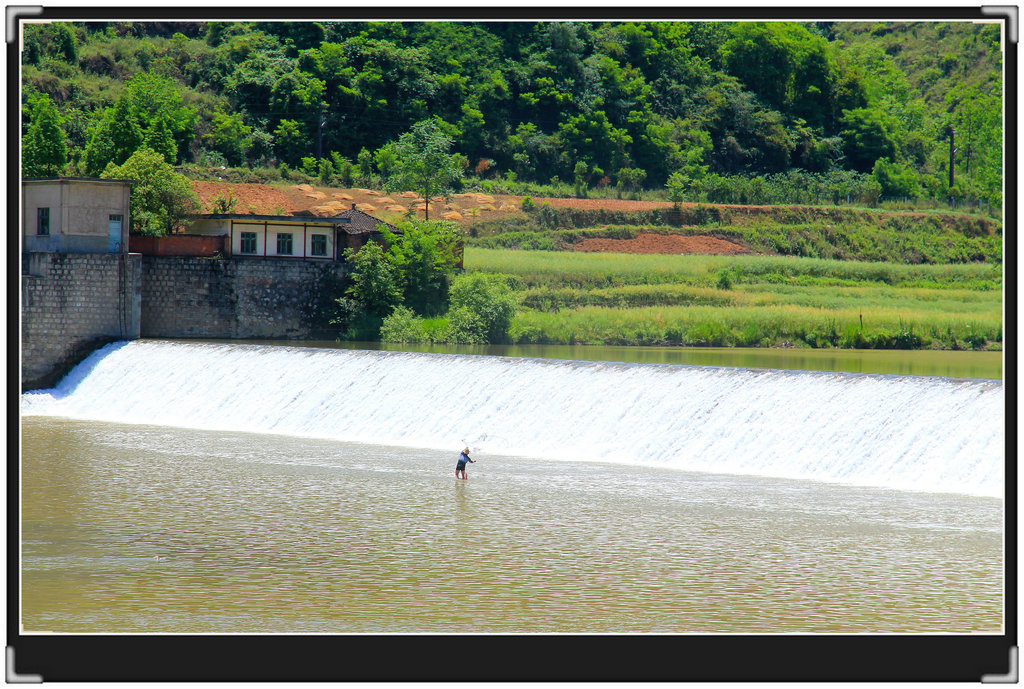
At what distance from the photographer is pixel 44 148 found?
4709 cm

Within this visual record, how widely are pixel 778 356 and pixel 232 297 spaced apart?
14.9m

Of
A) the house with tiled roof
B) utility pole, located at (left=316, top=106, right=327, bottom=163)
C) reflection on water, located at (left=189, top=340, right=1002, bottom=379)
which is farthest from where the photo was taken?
utility pole, located at (left=316, top=106, right=327, bottom=163)

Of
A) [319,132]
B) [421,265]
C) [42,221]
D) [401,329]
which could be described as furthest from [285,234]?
[319,132]

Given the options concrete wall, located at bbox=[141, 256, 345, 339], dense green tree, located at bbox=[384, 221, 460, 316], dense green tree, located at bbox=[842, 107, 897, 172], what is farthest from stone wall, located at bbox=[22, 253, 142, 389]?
dense green tree, located at bbox=[842, 107, 897, 172]

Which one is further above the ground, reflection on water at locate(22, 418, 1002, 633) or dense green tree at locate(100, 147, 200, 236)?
dense green tree at locate(100, 147, 200, 236)

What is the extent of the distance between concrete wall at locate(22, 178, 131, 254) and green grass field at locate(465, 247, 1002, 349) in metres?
12.0

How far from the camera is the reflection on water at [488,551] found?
400 inches

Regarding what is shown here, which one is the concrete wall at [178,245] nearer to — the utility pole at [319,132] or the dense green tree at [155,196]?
the dense green tree at [155,196]

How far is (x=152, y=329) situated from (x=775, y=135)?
4758 centimetres

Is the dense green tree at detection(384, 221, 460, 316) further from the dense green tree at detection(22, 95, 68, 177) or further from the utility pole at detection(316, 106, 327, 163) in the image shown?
the utility pole at detection(316, 106, 327, 163)

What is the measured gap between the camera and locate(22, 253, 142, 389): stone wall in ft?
99.1

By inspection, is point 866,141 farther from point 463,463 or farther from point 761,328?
point 463,463

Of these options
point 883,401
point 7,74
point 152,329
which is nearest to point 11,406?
point 7,74

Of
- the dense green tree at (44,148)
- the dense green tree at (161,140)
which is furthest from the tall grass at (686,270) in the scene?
the dense green tree at (44,148)
